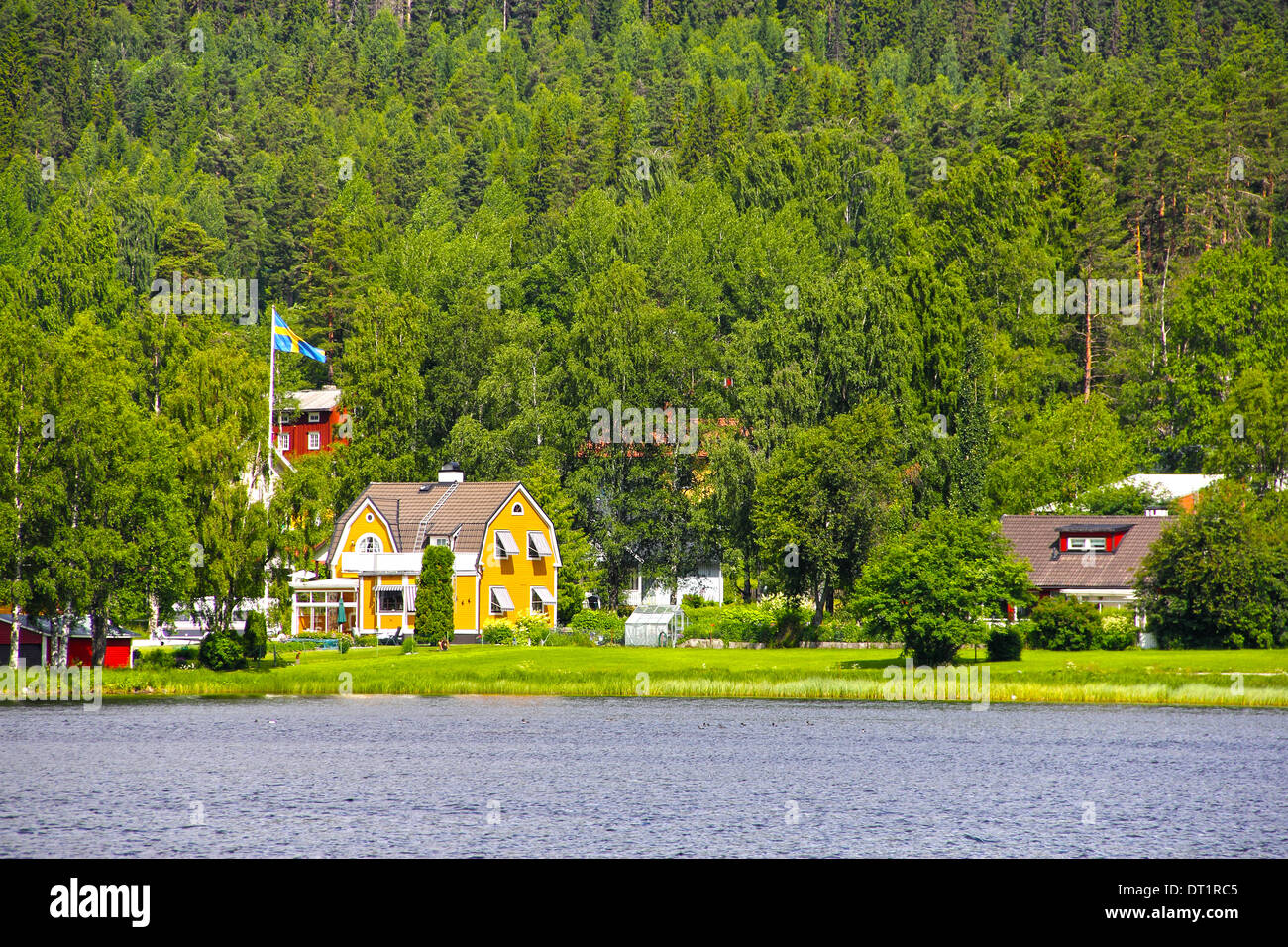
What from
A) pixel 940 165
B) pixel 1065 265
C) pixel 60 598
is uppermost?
→ pixel 940 165

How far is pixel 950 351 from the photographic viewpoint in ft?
285

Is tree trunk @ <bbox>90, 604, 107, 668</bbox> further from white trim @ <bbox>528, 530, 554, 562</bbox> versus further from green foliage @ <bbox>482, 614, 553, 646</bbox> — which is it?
white trim @ <bbox>528, 530, 554, 562</bbox>

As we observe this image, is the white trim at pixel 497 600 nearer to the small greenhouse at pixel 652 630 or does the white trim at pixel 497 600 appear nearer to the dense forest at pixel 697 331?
the dense forest at pixel 697 331

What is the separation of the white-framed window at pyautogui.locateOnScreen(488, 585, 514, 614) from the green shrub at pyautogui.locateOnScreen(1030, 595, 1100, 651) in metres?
26.8

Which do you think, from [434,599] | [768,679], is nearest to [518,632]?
[434,599]

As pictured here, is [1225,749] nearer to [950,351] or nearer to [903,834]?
[903,834]

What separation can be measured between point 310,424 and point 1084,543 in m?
62.5

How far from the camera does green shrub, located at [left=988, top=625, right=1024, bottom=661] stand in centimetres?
6250

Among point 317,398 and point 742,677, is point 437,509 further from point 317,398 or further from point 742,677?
point 317,398

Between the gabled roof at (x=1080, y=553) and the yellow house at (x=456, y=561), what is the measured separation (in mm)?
24206

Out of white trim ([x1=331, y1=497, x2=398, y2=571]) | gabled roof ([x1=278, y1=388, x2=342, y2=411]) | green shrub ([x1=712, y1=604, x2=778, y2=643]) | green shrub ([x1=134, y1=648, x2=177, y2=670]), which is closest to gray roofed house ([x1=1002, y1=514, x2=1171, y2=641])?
green shrub ([x1=712, y1=604, x2=778, y2=643])
